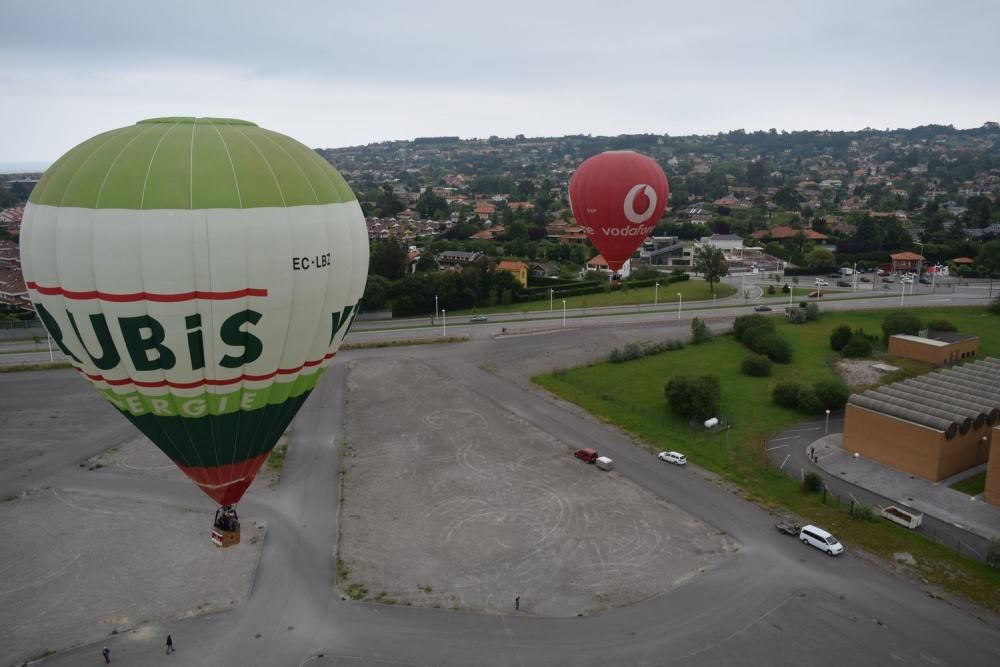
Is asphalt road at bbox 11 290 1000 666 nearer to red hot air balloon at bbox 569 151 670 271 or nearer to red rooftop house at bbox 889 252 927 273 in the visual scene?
red hot air balloon at bbox 569 151 670 271

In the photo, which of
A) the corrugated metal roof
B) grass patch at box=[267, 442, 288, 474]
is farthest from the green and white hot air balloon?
the corrugated metal roof

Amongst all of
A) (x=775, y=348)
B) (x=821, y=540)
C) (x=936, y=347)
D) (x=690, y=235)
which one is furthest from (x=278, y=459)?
(x=690, y=235)

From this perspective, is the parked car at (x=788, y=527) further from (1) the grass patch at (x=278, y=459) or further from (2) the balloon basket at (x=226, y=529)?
(1) the grass patch at (x=278, y=459)

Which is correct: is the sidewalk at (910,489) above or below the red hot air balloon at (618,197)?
below

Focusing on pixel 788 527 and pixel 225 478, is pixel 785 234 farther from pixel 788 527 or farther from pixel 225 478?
pixel 225 478

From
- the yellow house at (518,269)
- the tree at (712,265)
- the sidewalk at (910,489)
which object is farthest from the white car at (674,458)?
the tree at (712,265)

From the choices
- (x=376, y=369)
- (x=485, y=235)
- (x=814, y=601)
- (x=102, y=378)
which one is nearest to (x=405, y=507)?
(x=102, y=378)
